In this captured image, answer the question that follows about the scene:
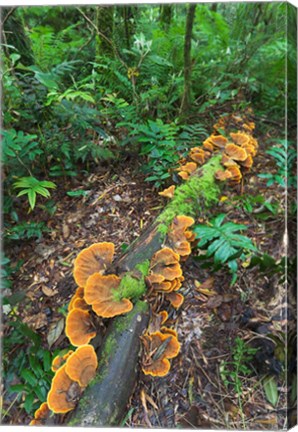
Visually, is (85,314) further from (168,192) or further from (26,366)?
(168,192)

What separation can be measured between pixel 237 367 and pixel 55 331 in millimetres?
939

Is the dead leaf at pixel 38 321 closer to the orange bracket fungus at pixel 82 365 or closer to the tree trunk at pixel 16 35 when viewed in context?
the orange bracket fungus at pixel 82 365

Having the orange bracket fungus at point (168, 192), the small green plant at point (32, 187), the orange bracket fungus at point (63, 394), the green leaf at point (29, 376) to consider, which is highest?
the small green plant at point (32, 187)

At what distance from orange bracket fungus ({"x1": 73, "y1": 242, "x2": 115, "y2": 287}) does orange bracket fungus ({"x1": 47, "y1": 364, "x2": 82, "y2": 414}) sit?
46 centimetres

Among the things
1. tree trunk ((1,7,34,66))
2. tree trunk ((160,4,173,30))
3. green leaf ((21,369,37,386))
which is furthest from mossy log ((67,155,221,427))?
tree trunk ((1,7,34,66))

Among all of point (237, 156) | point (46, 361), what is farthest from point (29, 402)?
point (237, 156)

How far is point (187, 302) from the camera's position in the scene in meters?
1.95

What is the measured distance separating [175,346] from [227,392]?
0.33 m

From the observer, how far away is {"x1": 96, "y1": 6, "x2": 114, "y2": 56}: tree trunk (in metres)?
1.98

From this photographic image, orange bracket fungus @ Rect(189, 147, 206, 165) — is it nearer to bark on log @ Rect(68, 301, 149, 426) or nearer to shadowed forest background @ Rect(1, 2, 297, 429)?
shadowed forest background @ Rect(1, 2, 297, 429)

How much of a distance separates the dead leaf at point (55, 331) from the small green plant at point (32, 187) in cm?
63

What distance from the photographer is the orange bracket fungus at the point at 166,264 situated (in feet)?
6.21

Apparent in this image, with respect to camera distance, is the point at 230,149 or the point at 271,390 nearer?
the point at 271,390

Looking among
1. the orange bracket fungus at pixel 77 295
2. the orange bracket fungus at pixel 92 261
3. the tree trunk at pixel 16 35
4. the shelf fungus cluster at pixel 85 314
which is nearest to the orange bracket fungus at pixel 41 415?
the shelf fungus cluster at pixel 85 314
